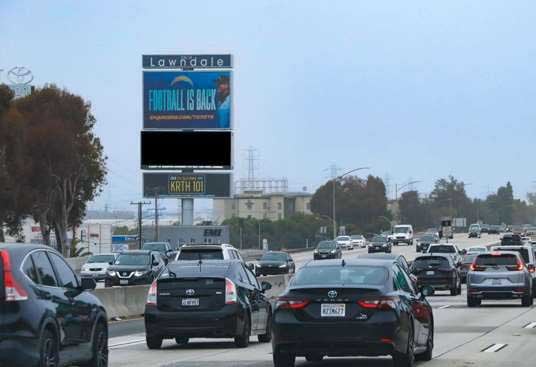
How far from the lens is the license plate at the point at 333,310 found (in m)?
16.1

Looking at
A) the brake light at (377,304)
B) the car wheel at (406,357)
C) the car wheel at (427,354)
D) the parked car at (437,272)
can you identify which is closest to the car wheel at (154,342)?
the car wheel at (427,354)

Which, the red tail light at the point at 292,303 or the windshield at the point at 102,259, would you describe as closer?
the red tail light at the point at 292,303

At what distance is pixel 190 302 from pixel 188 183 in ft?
192

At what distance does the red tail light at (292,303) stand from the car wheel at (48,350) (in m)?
3.96

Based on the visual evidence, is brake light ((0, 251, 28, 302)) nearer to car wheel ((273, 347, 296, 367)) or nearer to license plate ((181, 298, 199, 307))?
car wheel ((273, 347, 296, 367))

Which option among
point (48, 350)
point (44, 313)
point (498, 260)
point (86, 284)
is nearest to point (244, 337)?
point (86, 284)

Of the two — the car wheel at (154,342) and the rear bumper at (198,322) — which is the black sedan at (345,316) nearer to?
the rear bumper at (198,322)

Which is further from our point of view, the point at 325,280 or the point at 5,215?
the point at 5,215

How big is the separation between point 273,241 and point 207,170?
63.9 meters

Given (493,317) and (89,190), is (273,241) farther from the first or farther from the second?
(493,317)

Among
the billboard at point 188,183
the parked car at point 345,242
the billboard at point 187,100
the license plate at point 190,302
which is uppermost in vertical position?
the billboard at point 187,100

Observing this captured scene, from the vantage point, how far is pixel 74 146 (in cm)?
8012

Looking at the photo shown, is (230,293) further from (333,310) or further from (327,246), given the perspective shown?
(327,246)

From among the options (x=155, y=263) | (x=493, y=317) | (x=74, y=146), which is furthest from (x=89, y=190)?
(x=493, y=317)
